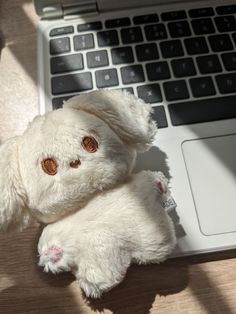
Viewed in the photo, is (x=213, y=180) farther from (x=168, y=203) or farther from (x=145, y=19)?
(x=145, y=19)

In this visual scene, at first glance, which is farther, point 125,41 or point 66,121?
point 125,41

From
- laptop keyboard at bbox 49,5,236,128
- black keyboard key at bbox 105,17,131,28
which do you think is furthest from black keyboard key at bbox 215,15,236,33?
black keyboard key at bbox 105,17,131,28

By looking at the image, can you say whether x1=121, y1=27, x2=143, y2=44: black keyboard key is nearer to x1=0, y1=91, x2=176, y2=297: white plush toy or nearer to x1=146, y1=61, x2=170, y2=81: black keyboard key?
x1=146, y1=61, x2=170, y2=81: black keyboard key

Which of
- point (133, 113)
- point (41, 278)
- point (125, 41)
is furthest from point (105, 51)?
point (41, 278)

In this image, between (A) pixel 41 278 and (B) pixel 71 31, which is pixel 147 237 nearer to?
(A) pixel 41 278

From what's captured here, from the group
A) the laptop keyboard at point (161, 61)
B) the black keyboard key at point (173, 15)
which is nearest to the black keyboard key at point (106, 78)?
the laptop keyboard at point (161, 61)

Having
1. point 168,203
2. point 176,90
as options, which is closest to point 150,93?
point 176,90
